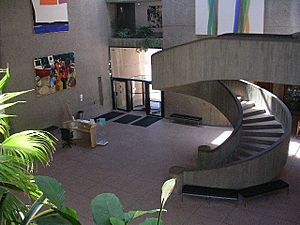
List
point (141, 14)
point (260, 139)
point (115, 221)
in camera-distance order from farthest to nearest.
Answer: point (141, 14) < point (260, 139) < point (115, 221)

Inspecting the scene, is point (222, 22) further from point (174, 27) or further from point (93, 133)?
point (93, 133)

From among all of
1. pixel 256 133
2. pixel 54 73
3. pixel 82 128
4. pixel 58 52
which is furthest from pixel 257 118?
pixel 58 52

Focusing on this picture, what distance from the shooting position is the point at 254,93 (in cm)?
1451

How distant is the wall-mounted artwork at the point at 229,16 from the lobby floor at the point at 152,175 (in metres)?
4.39

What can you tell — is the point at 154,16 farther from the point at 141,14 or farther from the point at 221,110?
the point at 221,110

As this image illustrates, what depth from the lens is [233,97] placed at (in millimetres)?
13125

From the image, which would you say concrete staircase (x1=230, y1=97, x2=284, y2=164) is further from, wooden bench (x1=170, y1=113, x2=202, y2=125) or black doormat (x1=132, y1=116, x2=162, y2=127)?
black doormat (x1=132, y1=116, x2=162, y2=127)

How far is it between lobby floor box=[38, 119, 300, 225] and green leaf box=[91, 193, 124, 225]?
749cm

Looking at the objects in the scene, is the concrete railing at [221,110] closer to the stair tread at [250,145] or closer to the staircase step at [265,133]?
the stair tread at [250,145]

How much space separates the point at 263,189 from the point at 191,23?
28.4 feet

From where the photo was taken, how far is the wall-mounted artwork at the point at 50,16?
49.5ft

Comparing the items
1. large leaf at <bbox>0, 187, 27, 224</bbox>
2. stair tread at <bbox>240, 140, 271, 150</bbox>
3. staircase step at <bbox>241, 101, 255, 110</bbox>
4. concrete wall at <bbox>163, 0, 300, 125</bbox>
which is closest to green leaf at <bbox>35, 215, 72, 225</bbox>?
large leaf at <bbox>0, 187, 27, 224</bbox>

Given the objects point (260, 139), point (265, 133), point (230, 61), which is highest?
point (230, 61)

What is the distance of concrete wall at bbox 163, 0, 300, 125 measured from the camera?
47.1ft
